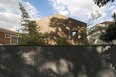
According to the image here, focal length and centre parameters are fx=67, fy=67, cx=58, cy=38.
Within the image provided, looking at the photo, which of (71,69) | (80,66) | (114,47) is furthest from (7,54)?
(114,47)

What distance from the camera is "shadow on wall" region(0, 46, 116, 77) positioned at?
232 cm

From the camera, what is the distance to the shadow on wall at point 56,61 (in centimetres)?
232

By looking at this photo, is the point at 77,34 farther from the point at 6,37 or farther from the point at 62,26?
the point at 6,37

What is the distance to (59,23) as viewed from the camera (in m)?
8.69

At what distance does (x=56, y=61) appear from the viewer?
7.67 feet

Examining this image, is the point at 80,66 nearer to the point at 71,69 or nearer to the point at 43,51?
the point at 71,69

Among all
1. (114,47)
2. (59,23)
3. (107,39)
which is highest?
(59,23)

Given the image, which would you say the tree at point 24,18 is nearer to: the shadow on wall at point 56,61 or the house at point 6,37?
the shadow on wall at point 56,61

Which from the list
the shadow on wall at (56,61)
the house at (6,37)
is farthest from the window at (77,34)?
the house at (6,37)

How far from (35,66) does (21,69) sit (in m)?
0.53

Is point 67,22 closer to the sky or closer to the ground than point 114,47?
closer to the sky

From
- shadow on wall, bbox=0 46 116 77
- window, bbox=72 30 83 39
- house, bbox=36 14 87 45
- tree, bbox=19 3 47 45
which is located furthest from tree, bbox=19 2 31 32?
window, bbox=72 30 83 39

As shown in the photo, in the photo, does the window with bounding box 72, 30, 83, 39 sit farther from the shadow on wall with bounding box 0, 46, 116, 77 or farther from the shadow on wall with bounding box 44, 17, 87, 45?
the shadow on wall with bounding box 0, 46, 116, 77

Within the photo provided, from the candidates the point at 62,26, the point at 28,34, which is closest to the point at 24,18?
the point at 28,34
